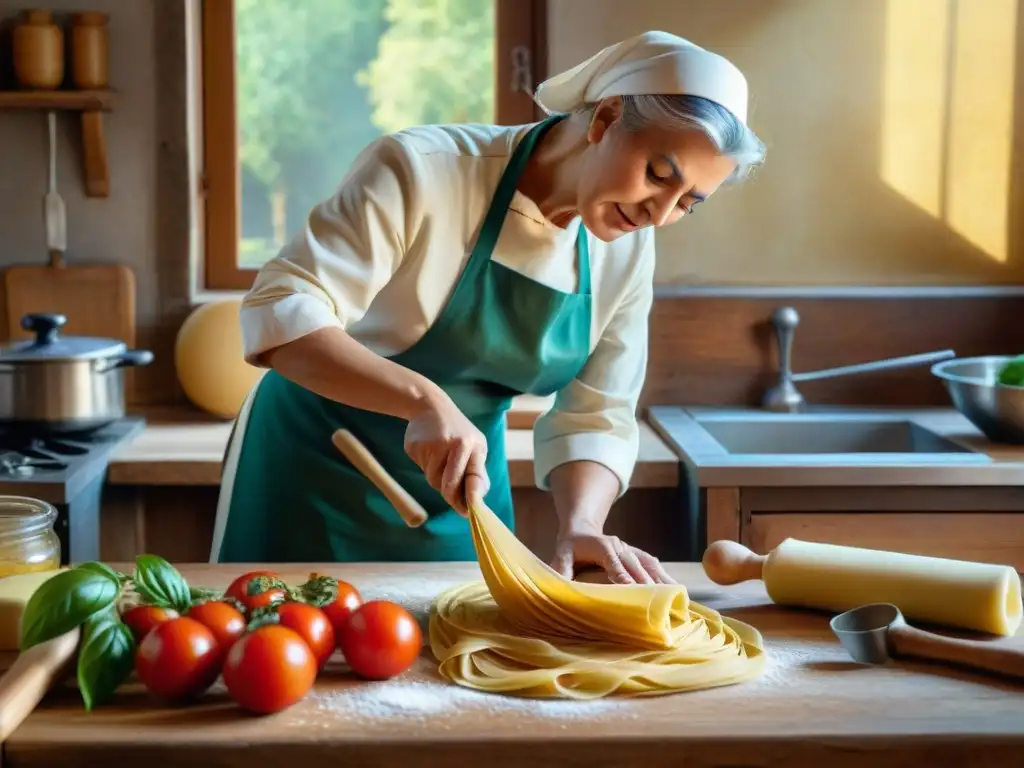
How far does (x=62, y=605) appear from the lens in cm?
116

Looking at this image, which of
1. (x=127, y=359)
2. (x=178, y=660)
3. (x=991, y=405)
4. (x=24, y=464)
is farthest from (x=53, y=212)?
(x=991, y=405)

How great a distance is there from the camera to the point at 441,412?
1.39 metres

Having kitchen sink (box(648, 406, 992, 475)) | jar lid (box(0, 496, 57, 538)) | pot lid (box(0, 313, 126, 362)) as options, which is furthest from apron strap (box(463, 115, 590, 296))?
pot lid (box(0, 313, 126, 362))

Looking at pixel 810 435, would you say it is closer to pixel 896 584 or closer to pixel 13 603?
pixel 896 584

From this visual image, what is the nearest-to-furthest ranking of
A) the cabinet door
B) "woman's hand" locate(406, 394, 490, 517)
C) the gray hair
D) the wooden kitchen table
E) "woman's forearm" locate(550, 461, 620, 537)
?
the wooden kitchen table
"woman's hand" locate(406, 394, 490, 517)
the gray hair
"woman's forearm" locate(550, 461, 620, 537)
the cabinet door

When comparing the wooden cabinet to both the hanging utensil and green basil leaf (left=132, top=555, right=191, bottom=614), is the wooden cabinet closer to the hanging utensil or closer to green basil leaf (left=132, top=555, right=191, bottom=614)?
green basil leaf (left=132, top=555, right=191, bottom=614)

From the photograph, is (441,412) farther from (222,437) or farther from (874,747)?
(222,437)

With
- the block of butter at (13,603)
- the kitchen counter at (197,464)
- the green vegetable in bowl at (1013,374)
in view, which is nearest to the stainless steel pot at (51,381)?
the kitchen counter at (197,464)

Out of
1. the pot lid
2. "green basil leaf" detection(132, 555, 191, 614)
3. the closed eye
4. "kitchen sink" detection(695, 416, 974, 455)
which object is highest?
the closed eye

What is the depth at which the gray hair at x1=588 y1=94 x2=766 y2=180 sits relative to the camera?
147 centimetres

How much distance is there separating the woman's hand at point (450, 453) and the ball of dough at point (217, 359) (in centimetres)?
146

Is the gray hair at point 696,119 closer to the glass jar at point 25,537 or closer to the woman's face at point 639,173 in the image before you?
the woman's face at point 639,173

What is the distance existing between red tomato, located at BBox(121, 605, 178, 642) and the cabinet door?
1.34 m

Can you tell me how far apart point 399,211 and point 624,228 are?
0.99ft
